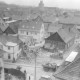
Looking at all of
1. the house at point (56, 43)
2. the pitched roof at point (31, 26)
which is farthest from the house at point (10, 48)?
the pitched roof at point (31, 26)

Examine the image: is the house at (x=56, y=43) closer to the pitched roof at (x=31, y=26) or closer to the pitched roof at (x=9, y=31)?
the pitched roof at (x=31, y=26)

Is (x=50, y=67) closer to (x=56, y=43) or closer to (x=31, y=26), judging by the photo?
(x=56, y=43)

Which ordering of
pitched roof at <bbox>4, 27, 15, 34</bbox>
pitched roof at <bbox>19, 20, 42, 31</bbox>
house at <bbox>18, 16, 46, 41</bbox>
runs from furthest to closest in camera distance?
pitched roof at <bbox>4, 27, 15, 34</bbox>
pitched roof at <bbox>19, 20, 42, 31</bbox>
house at <bbox>18, 16, 46, 41</bbox>

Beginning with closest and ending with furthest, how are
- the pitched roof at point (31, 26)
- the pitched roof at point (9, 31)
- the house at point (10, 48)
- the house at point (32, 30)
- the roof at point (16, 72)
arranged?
the roof at point (16, 72)
the house at point (10, 48)
the house at point (32, 30)
the pitched roof at point (31, 26)
the pitched roof at point (9, 31)

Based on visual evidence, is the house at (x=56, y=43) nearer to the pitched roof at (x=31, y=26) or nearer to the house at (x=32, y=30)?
the house at (x=32, y=30)

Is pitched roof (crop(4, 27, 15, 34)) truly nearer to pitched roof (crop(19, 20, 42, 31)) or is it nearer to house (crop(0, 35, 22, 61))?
pitched roof (crop(19, 20, 42, 31))

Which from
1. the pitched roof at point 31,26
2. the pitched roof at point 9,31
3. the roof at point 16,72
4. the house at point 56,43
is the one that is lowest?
the roof at point 16,72

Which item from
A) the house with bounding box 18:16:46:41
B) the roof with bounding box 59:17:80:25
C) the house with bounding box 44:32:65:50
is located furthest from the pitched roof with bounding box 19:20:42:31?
the roof with bounding box 59:17:80:25

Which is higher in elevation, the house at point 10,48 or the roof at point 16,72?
the house at point 10,48

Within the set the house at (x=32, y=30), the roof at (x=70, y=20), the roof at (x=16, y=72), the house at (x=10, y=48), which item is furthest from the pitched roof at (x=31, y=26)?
the roof at (x=16, y=72)

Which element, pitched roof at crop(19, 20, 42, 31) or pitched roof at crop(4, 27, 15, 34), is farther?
pitched roof at crop(4, 27, 15, 34)

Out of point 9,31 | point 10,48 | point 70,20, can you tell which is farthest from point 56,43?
point 70,20

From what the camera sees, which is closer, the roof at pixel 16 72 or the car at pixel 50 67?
the roof at pixel 16 72

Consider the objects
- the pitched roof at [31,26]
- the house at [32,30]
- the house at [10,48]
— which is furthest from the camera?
the pitched roof at [31,26]
